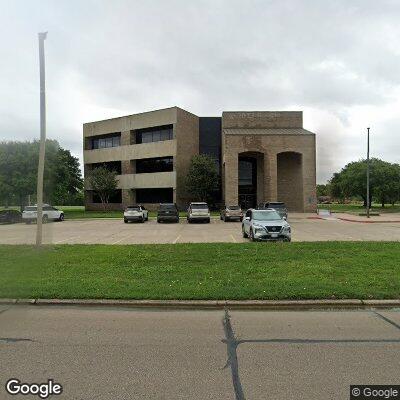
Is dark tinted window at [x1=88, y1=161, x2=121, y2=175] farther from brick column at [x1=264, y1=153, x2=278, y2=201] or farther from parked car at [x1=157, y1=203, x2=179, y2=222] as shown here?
parked car at [x1=157, y1=203, x2=179, y2=222]

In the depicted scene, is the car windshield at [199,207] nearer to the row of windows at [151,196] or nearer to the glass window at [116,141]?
the row of windows at [151,196]

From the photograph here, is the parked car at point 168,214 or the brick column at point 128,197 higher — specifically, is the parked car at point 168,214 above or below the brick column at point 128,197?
below

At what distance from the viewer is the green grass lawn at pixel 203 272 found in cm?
601

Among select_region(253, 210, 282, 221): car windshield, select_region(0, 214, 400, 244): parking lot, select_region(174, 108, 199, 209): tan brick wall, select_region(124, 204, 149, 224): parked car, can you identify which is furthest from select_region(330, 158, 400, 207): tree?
select_region(253, 210, 282, 221): car windshield

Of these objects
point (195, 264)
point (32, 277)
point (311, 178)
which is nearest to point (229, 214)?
point (311, 178)

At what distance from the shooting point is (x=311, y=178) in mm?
44719

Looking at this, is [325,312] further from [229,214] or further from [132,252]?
[229,214]

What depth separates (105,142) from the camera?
5662 cm

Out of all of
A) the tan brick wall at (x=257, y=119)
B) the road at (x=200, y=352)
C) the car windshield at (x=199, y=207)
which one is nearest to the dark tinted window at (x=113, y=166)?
the tan brick wall at (x=257, y=119)

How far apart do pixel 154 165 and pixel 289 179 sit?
1785cm

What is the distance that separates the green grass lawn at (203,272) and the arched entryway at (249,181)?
3818 cm

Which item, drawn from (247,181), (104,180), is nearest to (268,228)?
(247,181)

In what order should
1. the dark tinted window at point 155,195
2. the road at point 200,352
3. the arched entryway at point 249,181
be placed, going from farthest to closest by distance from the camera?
the arched entryway at point 249,181 < the dark tinted window at point 155,195 < the road at point 200,352

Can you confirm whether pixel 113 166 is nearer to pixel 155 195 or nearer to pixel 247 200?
pixel 155 195
